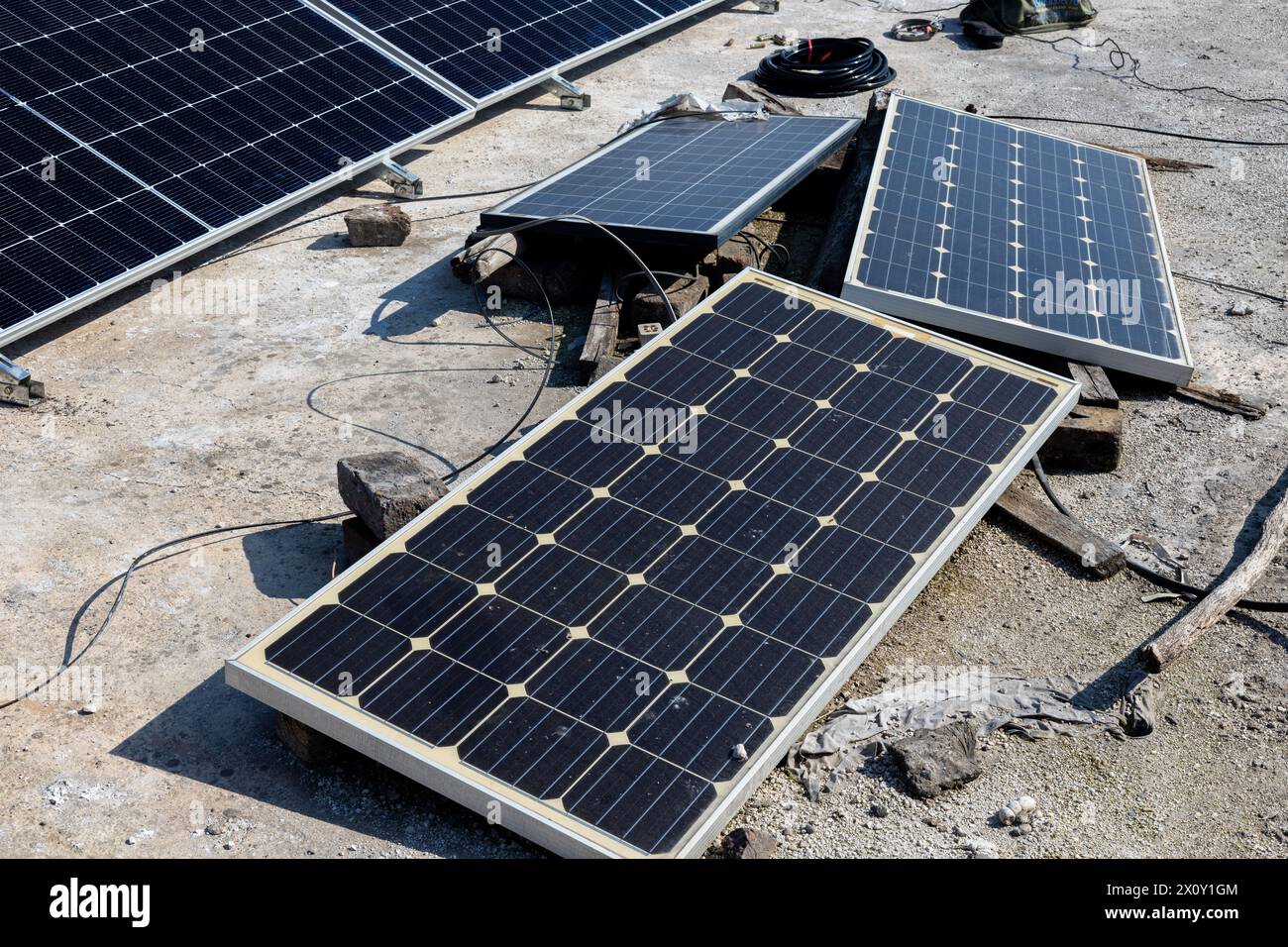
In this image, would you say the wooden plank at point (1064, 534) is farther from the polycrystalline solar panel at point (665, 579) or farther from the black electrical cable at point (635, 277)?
the black electrical cable at point (635, 277)

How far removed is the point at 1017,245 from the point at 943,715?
6369 millimetres

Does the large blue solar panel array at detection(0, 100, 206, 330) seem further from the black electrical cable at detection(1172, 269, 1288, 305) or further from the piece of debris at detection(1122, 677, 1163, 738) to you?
the black electrical cable at detection(1172, 269, 1288, 305)

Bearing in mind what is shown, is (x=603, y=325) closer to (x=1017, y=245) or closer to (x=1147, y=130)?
(x=1017, y=245)

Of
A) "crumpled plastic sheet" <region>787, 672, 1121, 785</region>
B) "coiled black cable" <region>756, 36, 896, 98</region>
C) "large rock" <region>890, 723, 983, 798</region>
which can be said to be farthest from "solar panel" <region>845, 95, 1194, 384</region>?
"large rock" <region>890, 723, 983, 798</region>

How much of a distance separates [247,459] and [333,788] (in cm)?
420

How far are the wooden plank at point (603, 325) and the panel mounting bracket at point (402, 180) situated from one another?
12.7 ft

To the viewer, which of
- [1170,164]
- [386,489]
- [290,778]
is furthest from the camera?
[1170,164]

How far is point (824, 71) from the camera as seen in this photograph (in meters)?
20.6

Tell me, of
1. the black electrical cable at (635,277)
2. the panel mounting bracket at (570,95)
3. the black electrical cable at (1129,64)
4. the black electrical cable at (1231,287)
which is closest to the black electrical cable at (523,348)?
the black electrical cable at (635,277)

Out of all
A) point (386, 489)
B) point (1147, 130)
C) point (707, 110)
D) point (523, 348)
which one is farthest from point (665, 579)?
point (1147, 130)

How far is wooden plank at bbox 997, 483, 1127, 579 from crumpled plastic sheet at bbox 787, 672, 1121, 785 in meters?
1.46

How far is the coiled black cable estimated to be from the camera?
20594mm

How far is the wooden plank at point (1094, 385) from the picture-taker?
11.9 meters
